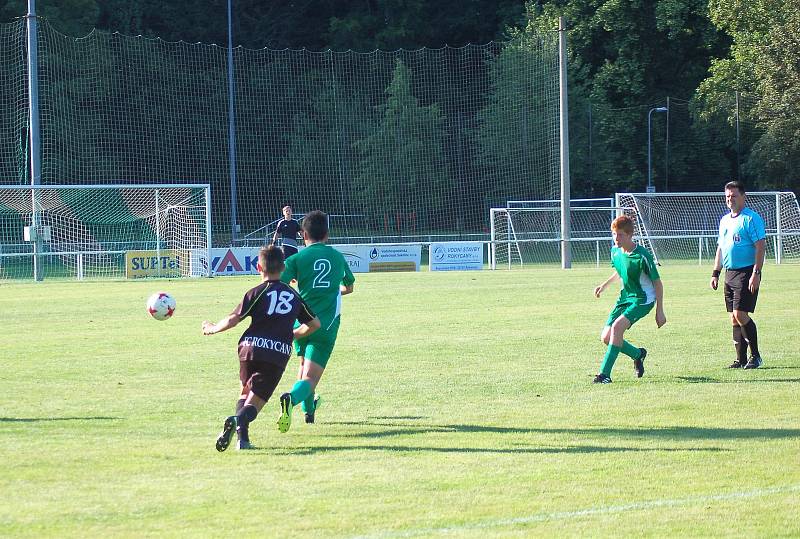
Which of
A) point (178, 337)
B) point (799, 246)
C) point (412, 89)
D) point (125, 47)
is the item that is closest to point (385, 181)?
point (412, 89)

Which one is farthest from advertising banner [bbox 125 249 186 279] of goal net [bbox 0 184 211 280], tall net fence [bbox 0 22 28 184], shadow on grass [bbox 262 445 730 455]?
shadow on grass [bbox 262 445 730 455]

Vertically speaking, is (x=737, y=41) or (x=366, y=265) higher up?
(x=737, y=41)

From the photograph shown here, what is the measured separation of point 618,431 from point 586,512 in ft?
7.70

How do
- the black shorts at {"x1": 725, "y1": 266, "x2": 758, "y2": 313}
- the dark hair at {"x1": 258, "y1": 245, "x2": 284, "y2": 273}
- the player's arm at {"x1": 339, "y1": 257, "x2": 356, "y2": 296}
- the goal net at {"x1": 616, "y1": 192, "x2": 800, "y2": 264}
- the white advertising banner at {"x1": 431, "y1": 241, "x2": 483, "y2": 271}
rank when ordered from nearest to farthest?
the dark hair at {"x1": 258, "y1": 245, "x2": 284, "y2": 273}, the player's arm at {"x1": 339, "y1": 257, "x2": 356, "y2": 296}, the black shorts at {"x1": 725, "y1": 266, "x2": 758, "y2": 313}, the white advertising banner at {"x1": 431, "y1": 241, "x2": 483, "y2": 271}, the goal net at {"x1": 616, "y1": 192, "x2": 800, "y2": 264}

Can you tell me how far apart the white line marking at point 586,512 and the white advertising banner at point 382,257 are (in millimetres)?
27319

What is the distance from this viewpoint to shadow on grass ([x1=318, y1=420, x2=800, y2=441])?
7891 millimetres

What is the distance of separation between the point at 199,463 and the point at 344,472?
961 millimetres

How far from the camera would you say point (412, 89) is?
47.2 metres

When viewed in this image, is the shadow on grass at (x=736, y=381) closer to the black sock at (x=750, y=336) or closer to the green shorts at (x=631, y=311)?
the green shorts at (x=631, y=311)

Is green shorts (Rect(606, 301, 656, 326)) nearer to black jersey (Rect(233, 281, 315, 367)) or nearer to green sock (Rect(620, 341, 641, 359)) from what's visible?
green sock (Rect(620, 341, 641, 359))

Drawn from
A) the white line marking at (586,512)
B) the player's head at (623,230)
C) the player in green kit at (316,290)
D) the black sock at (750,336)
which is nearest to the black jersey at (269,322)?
the player in green kit at (316,290)

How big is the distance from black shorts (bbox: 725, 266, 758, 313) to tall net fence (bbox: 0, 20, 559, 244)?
28.9 metres

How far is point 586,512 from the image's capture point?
5.85 m

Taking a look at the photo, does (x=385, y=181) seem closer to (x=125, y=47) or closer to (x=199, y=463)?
(x=125, y=47)
